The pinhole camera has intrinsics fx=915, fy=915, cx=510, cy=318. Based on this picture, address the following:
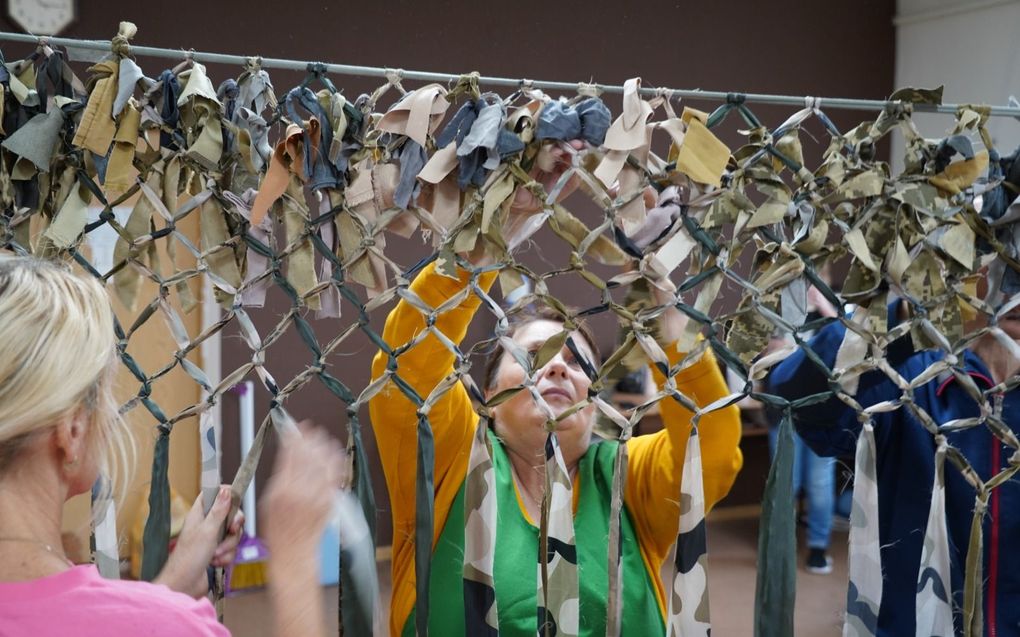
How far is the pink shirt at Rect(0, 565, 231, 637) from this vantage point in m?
0.74

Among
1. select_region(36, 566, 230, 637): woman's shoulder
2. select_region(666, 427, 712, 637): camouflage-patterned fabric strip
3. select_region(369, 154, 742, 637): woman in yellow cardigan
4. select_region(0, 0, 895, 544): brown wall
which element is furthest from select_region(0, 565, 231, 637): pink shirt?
select_region(0, 0, 895, 544): brown wall

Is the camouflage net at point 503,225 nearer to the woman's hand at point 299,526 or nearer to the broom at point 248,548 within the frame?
the woman's hand at point 299,526

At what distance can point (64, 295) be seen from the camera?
792 mm

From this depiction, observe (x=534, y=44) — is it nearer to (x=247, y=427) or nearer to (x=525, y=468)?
(x=247, y=427)

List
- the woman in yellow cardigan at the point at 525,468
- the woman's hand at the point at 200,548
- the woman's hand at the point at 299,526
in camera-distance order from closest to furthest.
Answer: the woman's hand at the point at 299,526 → the woman's hand at the point at 200,548 → the woman in yellow cardigan at the point at 525,468

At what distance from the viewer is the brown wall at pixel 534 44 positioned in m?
3.50

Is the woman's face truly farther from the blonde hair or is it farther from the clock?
the clock

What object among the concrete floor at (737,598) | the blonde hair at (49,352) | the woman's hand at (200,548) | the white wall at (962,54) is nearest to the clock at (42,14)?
the concrete floor at (737,598)

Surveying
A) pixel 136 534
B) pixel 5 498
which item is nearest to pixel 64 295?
pixel 5 498

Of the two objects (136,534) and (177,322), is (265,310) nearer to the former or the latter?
(136,534)

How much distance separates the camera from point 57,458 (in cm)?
82

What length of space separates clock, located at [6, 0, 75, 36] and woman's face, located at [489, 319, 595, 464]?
2.68 m

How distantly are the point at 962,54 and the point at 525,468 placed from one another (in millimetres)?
3974

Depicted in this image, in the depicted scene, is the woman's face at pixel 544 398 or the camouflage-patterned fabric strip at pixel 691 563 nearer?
the camouflage-patterned fabric strip at pixel 691 563
